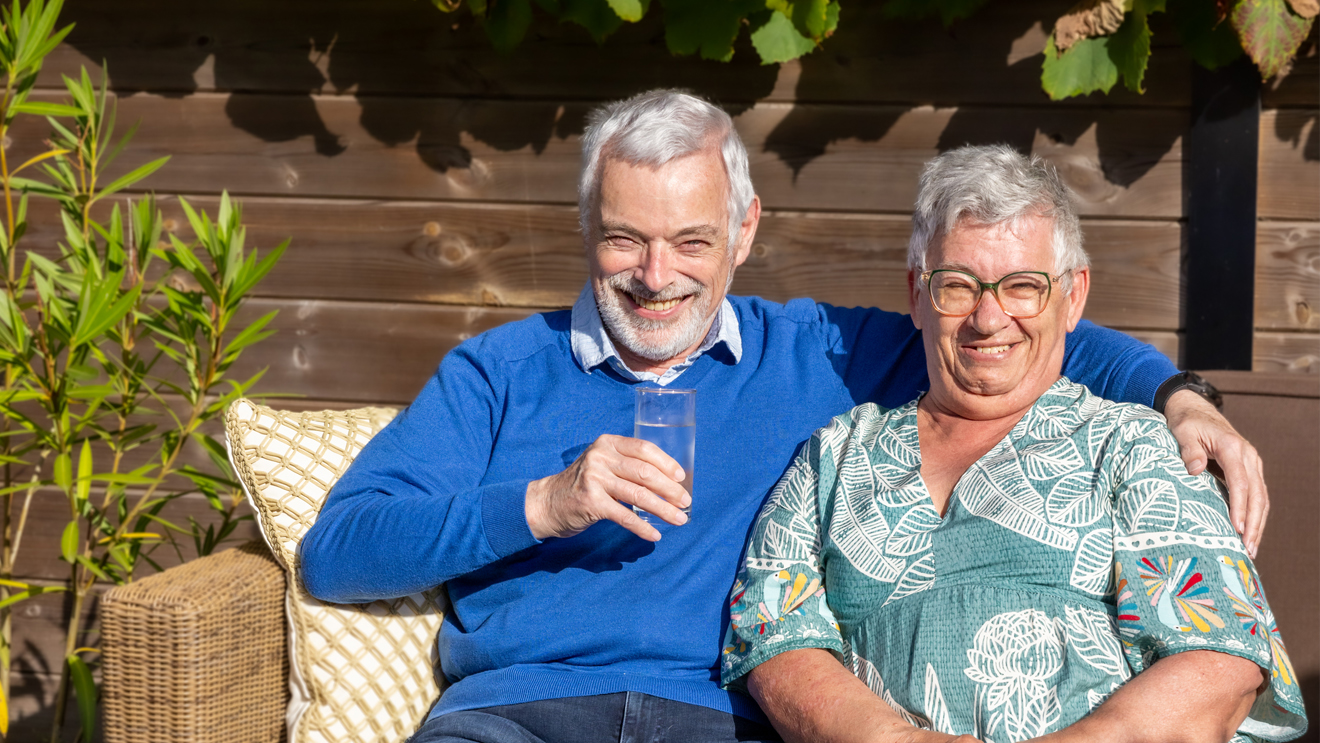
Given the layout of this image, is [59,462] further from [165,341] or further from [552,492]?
[552,492]

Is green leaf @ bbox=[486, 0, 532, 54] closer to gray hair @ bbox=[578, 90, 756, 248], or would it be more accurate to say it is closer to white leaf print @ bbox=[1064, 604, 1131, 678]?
gray hair @ bbox=[578, 90, 756, 248]

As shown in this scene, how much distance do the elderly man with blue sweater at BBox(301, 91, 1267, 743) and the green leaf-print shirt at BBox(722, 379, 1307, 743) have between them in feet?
0.36

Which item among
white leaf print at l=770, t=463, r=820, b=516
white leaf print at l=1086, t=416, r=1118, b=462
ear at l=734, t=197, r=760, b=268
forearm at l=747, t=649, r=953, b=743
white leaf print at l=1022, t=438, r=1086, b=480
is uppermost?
ear at l=734, t=197, r=760, b=268

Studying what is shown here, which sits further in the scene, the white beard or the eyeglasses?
the white beard

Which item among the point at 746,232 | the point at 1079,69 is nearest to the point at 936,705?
the point at 746,232

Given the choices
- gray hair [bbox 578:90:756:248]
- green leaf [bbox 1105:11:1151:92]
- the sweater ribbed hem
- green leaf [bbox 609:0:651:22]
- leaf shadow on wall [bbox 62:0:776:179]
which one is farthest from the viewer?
leaf shadow on wall [bbox 62:0:776:179]

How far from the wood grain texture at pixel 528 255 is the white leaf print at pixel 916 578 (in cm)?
120

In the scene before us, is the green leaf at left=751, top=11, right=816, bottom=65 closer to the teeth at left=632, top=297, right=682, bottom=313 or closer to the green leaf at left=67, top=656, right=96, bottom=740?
the teeth at left=632, top=297, right=682, bottom=313

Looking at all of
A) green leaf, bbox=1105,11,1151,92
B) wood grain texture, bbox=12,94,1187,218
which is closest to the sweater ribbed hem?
wood grain texture, bbox=12,94,1187,218

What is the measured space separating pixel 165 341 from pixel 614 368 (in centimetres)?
157

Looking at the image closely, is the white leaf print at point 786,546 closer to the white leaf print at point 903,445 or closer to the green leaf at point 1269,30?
the white leaf print at point 903,445

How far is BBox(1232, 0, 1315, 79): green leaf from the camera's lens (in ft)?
6.81

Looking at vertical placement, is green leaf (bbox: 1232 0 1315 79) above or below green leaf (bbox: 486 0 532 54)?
below

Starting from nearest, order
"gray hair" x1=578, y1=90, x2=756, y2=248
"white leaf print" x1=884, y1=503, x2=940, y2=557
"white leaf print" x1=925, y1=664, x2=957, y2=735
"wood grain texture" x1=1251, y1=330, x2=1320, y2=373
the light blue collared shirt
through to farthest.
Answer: "white leaf print" x1=925, y1=664, x2=957, y2=735, "white leaf print" x1=884, y1=503, x2=940, y2=557, "gray hair" x1=578, y1=90, x2=756, y2=248, the light blue collared shirt, "wood grain texture" x1=1251, y1=330, x2=1320, y2=373
